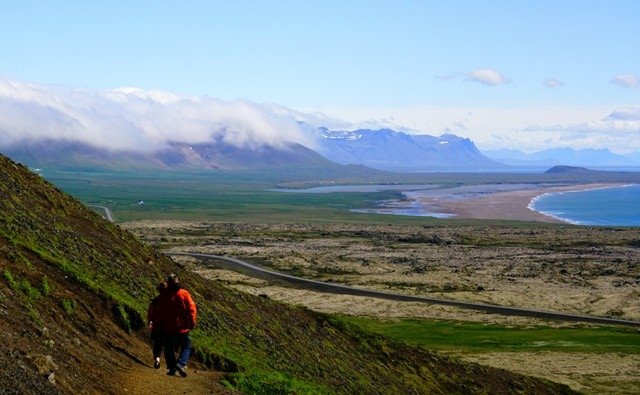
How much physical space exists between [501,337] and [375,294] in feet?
83.9

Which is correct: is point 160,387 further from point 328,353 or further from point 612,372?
point 612,372

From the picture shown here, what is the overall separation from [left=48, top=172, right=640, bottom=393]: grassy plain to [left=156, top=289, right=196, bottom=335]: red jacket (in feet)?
96.4

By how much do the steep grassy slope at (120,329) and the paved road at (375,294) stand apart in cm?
3267

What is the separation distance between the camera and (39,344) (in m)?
18.8

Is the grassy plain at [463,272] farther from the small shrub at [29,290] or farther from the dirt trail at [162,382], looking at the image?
the small shrub at [29,290]

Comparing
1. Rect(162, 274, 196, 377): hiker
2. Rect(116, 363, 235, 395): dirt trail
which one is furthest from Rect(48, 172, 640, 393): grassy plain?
Rect(162, 274, 196, 377): hiker

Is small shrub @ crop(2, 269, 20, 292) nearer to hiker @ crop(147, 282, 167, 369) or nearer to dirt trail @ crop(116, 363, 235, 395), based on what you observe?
dirt trail @ crop(116, 363, 235, 395)

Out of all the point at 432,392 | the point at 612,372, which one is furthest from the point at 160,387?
the point at 612,372

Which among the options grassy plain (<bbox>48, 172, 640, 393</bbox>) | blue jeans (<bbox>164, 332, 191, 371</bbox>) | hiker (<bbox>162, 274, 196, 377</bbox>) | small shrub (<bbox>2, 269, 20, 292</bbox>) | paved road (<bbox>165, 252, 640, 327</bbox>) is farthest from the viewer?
paved road (<bbox>165, 252, 640, 327</bbox>)

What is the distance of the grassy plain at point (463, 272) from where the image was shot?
55.5 meters

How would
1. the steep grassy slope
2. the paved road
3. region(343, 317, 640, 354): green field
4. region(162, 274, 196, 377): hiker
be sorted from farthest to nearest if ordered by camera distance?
the paved road
region(343, 317, 640, 354): green field
region(162, 274, 196, 377): hiker
the steep grassy slope

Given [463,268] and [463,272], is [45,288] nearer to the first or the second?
[463,272]

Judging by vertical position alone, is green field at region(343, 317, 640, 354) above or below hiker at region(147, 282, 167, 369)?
below

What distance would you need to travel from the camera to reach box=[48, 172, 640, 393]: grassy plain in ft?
182
